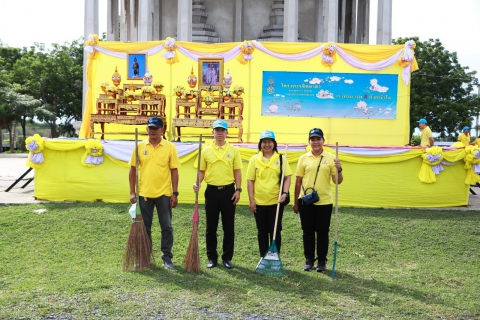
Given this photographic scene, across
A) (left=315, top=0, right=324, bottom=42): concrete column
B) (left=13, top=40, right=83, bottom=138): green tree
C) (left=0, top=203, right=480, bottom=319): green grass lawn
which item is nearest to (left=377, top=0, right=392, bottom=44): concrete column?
(left=315, top=0, right=324, bottom=42): concrete column

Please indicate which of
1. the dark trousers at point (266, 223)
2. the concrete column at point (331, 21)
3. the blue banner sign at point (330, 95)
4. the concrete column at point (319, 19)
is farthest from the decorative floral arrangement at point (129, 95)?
the concrete column at point (319, 19)

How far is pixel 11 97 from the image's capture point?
34719mm

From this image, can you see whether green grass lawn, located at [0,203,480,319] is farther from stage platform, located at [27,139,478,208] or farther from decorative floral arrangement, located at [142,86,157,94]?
decorative floral arrangement, located at [142,86,157,94]

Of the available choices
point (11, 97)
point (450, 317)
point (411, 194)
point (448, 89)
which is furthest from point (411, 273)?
point (11, 97)

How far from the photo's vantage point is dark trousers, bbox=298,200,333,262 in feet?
19.6

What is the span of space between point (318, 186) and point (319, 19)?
18.0 metres

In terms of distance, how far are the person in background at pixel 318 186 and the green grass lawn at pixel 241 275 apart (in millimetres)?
447

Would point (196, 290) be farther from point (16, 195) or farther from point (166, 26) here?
point (166, 26)

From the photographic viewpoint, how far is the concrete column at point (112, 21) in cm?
2309

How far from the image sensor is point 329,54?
1279 cm

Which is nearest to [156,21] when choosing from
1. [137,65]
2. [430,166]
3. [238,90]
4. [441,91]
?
[137,65]

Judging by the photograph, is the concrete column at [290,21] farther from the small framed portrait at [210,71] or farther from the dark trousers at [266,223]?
the dark trousers at [266,223]

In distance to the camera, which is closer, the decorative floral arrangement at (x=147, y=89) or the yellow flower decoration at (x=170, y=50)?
the decorative floral arrangement at (x=147, y=89)

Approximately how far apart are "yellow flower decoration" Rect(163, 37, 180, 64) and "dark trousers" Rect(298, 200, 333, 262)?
26.2 feet
